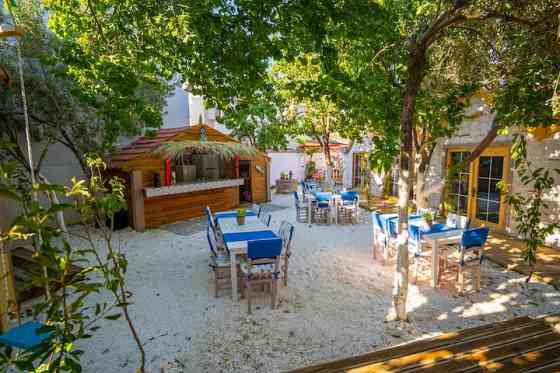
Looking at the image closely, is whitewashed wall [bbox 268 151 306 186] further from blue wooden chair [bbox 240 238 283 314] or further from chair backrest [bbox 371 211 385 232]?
blue wooden chair [bbox 240 238 283 314]

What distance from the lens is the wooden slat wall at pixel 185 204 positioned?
845cm

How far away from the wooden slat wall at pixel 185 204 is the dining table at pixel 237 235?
3.61 meters

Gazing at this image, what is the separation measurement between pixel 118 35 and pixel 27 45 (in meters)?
4.78

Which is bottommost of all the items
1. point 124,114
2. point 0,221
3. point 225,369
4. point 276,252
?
point 225,369

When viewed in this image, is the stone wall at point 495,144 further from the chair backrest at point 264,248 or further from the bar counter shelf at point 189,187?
the bar counter shelf at point 189,187

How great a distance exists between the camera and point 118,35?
12.2 ft

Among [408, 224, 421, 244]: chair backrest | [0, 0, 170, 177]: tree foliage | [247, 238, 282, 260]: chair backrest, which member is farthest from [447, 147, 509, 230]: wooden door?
[0, 0, 170, 177]: tree foliage

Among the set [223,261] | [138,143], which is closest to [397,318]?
[223,261]

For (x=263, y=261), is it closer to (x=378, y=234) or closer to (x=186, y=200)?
(x=378, y=234)

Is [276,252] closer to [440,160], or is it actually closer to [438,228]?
[438,228]

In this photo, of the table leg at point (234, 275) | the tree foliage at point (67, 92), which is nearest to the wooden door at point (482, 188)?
the table leg at point (234, 275)

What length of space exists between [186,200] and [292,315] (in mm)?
6533

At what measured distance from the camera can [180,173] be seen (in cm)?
1012

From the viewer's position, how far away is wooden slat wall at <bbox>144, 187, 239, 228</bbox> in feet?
27.7
